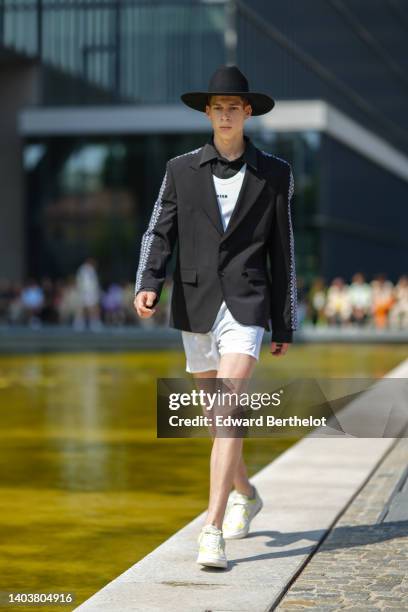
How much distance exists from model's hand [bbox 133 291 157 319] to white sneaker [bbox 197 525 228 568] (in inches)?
36.1

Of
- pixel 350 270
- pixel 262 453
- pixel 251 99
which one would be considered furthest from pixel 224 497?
pixel 350 270

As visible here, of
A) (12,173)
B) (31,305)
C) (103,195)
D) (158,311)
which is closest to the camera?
(158,311)

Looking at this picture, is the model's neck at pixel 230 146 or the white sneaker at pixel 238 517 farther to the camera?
the white sneaker at pixel 238 517

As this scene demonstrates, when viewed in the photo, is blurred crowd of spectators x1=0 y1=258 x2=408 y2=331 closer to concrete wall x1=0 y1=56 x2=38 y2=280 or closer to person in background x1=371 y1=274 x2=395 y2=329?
person in background x1=371 y1=274 x2=395 y2=329

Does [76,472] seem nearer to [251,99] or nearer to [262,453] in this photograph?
[262,453]

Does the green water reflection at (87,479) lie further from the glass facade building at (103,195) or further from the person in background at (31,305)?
the glass facade building at (103,195)

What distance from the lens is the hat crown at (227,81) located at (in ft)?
19.8

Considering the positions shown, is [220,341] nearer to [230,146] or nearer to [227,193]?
[227,193]

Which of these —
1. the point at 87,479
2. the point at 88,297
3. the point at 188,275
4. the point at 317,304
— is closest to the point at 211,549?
the point at 188,275

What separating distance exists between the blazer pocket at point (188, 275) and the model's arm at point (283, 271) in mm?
358

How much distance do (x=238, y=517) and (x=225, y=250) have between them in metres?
1.29

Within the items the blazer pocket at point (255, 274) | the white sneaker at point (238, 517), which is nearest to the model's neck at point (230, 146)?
the blazer pocket at point (255, 274)

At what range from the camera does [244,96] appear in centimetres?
608

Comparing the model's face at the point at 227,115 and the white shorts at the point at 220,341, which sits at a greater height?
the model's face at the point at 227,115
